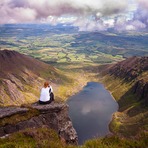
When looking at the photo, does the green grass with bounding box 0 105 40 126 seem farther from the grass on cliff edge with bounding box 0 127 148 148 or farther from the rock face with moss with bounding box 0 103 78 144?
the grass on cliff edge with bounding box 0 127 148 148

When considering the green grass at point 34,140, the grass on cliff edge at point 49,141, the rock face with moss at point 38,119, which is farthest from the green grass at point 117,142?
the rock face with moss at point 38,119

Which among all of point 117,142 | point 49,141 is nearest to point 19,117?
point 49,141

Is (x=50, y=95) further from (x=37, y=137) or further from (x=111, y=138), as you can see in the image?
(x=111, y=138)

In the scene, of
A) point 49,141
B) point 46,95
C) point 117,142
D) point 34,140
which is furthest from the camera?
point 46,95

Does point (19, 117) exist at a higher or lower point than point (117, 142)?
higher

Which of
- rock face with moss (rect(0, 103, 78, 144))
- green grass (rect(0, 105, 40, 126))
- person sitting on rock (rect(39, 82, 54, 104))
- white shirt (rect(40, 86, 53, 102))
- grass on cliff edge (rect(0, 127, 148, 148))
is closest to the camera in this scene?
grass on cliff edge (rect(0, 127, 148, 148))

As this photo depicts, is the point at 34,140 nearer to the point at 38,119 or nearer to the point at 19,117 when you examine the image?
the point at 38,119

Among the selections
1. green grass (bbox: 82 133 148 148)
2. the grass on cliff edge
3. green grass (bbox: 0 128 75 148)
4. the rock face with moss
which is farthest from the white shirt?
green grass (bbox: 82 133 148 148)

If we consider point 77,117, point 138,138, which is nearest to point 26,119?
point 138,138
